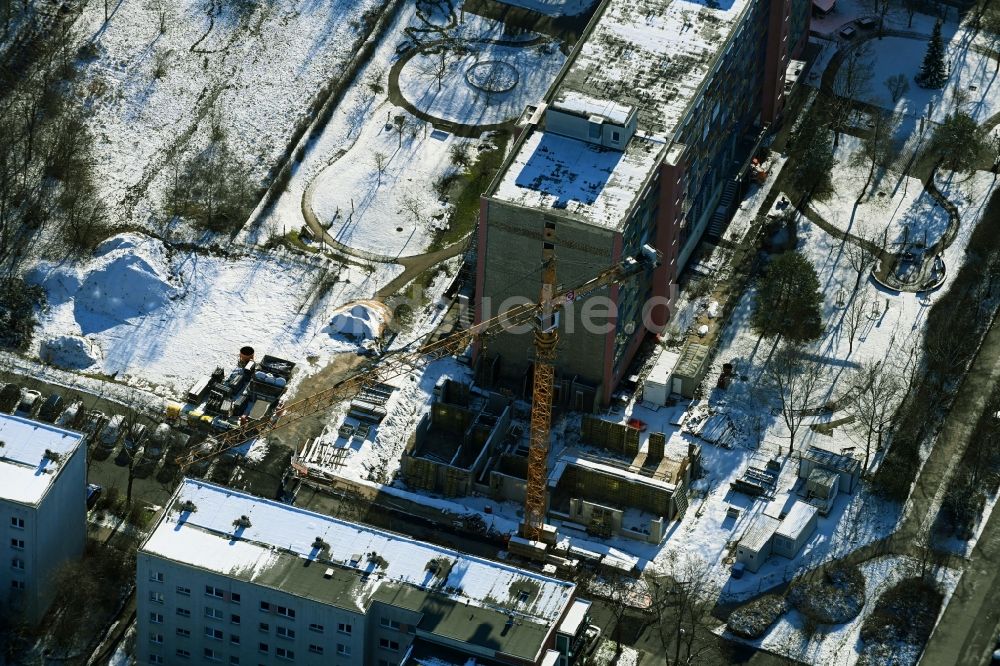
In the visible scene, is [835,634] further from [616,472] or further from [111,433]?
[111,433]

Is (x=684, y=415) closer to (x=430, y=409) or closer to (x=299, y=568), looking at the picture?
(x=430, y=409)

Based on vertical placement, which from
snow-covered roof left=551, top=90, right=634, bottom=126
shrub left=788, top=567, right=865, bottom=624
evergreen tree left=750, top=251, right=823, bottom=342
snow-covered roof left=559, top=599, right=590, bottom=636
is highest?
snow-covered roof left=551, top=90, right=634, bottom=126

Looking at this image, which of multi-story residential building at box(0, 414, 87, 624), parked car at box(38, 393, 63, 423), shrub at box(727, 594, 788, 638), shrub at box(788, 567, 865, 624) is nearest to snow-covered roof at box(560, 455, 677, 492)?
shrub at box(727, 594, 788, 638)

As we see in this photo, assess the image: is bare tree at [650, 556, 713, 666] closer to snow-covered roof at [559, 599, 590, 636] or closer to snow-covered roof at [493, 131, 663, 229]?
snow-covered roof at [559, 599, 590, 636]

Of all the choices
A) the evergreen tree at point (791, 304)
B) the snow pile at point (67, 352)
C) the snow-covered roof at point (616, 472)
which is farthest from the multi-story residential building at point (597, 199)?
the snow pile at point (67, 352)

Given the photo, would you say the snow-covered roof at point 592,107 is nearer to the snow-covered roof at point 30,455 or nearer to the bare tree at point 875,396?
the bare tree at point 875,396

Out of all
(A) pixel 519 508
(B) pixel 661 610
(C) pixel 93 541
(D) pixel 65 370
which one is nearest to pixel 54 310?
(D) pixel 65 370
